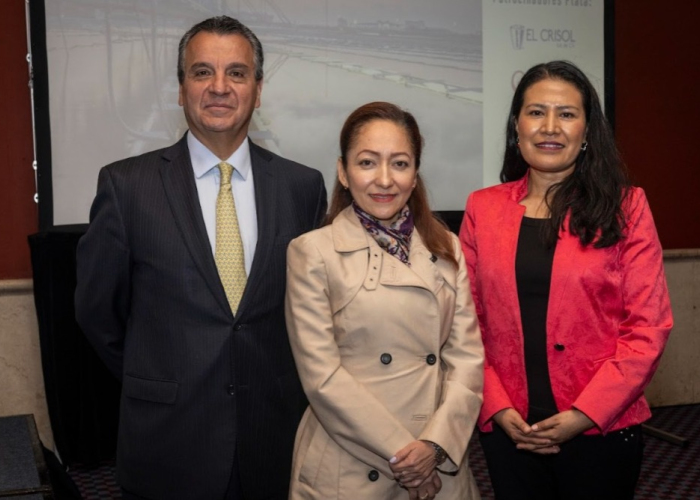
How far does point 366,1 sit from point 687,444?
294cm

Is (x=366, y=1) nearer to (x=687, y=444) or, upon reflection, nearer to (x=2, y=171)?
(x=2, y=171)

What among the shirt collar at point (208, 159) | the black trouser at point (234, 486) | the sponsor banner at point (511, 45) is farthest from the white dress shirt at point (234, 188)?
the sponsor banner at point (511, 45)

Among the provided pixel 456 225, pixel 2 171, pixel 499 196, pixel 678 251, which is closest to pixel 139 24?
pixel 2 171

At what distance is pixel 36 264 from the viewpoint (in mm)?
4113

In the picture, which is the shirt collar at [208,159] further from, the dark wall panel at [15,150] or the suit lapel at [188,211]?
the dark wall panel at [15,150]

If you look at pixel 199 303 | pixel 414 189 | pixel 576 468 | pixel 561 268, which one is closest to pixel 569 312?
pixel 561 268

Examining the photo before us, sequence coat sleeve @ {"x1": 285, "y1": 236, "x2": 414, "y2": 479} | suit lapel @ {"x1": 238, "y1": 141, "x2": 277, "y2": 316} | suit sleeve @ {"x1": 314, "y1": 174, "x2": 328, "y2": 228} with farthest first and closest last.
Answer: suit sleeve @ {"x1": 314, "y1": 174, "x2": 328, "y2": 228}, suit lapel @ {"x1": 238, "y1": 141, "x2": 277, "y2": 316}, coat sleeve @ {"x1": 285, "y1": 236, "x2": 414, "y2": 479}

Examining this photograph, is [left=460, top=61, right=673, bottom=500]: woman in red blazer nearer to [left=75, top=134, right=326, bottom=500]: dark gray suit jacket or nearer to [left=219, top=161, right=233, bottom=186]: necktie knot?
[left=75, top=134, right=326, bottom=500]: dark gray suit jacket

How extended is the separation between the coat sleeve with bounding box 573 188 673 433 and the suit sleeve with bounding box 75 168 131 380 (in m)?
1.15

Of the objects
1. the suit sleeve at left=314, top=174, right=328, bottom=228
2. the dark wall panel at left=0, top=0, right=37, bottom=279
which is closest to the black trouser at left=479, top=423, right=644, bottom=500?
the suit sleeve at left=314, top=174, right=328, bottom=228

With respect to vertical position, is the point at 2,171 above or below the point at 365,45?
below

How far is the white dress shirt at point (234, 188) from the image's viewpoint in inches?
85.1

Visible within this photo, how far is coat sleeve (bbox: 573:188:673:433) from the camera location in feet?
6.97

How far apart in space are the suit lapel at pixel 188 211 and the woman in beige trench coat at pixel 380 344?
0.60 ft
